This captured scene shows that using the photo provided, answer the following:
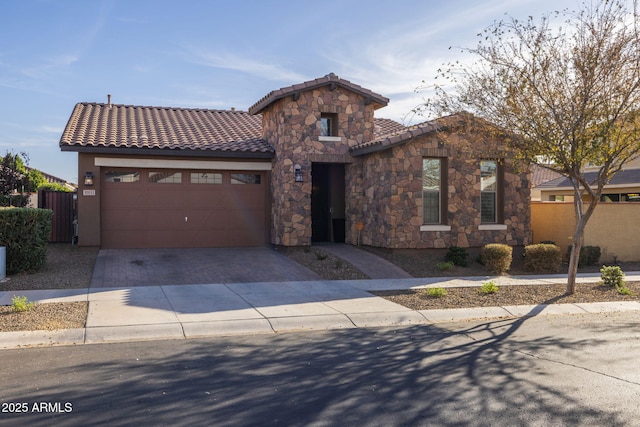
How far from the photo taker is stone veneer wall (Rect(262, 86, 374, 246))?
1784 centimetres

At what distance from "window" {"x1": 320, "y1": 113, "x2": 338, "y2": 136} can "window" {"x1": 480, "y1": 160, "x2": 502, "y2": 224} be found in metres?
4.69

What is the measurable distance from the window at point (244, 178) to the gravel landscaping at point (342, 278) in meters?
2.83

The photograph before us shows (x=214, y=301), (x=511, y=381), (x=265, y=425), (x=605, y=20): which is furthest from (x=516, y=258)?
(x=265, y=425)

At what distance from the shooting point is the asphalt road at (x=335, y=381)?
539 cm

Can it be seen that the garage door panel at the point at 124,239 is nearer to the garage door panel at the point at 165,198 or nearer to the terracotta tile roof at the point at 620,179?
the garage door panel at the point at 165,198

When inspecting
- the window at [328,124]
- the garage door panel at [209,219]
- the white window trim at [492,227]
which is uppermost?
the window at [328,124]

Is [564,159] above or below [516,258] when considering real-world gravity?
above

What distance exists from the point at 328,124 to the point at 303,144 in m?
1.31

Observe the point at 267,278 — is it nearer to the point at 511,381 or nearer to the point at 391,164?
the point at 391,164

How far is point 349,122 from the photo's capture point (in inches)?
728

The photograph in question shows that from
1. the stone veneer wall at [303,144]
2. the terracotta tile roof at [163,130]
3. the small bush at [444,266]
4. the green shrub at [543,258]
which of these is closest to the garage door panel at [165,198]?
the terracotta tile roof at [163,130]

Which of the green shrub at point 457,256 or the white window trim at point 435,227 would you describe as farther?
→ the white window trim at point 435,227

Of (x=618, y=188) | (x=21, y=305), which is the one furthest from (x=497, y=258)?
(x=618, y=188)

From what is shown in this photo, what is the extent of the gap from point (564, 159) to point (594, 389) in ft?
21.5
